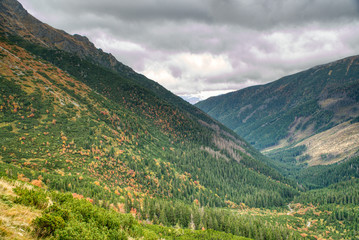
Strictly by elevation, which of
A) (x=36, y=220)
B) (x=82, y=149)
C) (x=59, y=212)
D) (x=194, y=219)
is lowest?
(x=194, y=219)

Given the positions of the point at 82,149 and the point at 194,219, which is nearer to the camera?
the point at 194,219

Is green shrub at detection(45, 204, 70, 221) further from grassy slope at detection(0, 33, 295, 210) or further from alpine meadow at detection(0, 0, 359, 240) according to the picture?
grassy slope at detection(0, 33, 295, 210)

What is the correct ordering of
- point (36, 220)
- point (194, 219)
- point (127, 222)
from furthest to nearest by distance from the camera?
point (194, 219)
point (127, 222)
point (36, 220)

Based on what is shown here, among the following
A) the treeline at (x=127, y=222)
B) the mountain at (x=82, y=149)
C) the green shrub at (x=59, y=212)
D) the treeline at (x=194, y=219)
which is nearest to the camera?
the treeline at (x=127, y=222)

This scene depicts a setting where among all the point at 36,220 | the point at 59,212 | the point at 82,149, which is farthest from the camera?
the point at 82,149

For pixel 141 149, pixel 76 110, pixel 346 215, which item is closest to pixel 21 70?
pixel 76 110

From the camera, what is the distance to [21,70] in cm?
11412

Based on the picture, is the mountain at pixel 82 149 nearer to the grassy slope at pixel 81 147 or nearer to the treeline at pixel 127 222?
the grassy slope at pixel 81 147

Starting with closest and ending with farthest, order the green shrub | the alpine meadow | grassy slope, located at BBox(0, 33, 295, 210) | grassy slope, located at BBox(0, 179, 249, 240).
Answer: grassy slope, located at BBox(0, 179, 249, 240) → the green shrub → the alpine meadow → grassy slope, located at BBox(0, 33, 295, 210)

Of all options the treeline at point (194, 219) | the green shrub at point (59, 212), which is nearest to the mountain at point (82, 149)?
the treeline at point (194, 219)

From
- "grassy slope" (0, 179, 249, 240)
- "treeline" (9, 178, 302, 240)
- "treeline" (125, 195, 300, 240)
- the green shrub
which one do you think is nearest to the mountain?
"treeline" (125, 195, 300, 240)

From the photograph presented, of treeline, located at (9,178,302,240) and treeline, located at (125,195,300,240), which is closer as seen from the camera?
treeline, located at (9,178,302,240)

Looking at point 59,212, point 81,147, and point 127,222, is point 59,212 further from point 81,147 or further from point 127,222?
point 81,147

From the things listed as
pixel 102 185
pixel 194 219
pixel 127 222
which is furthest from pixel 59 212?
pixel 194 219
